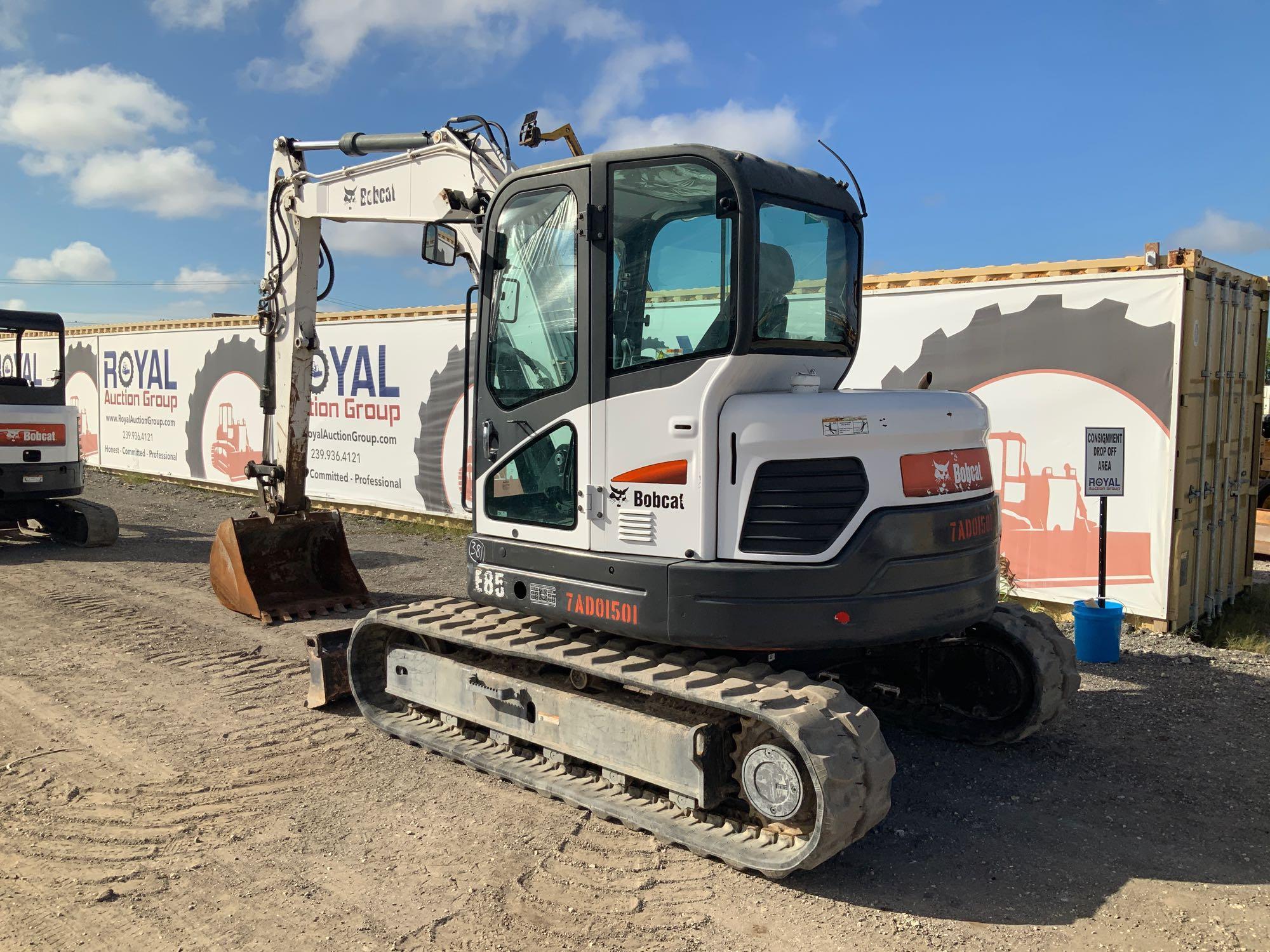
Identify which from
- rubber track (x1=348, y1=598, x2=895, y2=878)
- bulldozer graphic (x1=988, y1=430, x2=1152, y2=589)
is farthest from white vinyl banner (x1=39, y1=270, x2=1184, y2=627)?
rubber track (x1=348, y1=598, x2=895, y2=878)

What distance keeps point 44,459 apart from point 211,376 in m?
6.22

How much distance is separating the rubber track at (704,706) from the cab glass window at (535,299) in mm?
1262

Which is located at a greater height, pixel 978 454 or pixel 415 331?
pixel 415 331

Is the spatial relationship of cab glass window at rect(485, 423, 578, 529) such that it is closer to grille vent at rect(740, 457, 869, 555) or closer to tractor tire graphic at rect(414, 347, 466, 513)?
grille vent at rect(740, 457, 869, 555)

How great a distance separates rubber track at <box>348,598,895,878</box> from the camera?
3.75m

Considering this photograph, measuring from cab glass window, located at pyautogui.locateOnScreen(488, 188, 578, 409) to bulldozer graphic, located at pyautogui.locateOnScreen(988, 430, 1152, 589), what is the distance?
5753 mm

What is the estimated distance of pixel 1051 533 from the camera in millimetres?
8891

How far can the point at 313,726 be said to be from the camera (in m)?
5.79

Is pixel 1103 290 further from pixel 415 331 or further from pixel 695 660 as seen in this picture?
pixel 415 331

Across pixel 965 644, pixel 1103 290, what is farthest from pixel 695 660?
pixel 1103 290

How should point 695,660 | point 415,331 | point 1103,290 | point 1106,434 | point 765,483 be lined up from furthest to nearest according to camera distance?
1. point 415,331
2. point 1103,290
3. point 1106,434
4. point 695,660
5. point 765,483

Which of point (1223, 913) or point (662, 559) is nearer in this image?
point (1223, 913)

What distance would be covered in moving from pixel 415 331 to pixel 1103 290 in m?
9.08

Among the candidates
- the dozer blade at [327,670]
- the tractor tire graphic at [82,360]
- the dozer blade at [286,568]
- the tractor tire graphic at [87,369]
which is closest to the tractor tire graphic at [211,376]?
the tractor tire graphic at [87,369]
